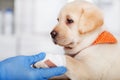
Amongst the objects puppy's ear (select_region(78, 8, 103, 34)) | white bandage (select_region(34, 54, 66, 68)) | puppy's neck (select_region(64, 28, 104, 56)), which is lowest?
white bandage (select_region(34, 54, 66, 68))

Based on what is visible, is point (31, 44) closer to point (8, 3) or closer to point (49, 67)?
point (8, 3)

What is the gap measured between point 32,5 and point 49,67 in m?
0.76

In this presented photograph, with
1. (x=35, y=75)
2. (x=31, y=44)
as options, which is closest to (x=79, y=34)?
(x=35, y=75)

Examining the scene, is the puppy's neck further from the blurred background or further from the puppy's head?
the blurred background

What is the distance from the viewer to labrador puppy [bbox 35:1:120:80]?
0.55m

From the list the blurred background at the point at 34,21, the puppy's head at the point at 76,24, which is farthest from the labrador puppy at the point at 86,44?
the blurred background at the point at 34,21

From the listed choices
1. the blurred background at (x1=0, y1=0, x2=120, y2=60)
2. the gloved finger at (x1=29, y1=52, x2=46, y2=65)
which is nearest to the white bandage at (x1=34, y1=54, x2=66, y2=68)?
the gloved finger at (x1=29, y1=52, x2=46, y2=65)

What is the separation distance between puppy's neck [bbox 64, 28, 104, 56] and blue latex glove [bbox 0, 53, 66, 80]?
0.08m

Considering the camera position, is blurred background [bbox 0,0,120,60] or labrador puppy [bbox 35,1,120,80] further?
blurred background [bbox 0,0,120,60]

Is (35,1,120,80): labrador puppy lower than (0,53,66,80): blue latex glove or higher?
higher

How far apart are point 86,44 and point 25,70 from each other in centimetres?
14

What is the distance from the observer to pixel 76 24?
1.98 ft

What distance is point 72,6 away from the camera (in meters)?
0.60

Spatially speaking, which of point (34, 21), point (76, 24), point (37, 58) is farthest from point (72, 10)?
point (34, 21)
